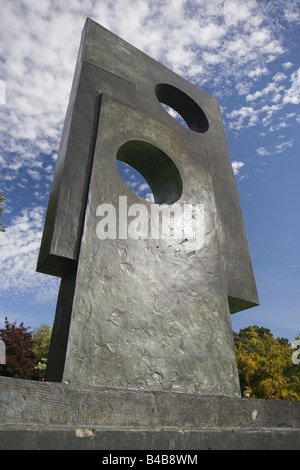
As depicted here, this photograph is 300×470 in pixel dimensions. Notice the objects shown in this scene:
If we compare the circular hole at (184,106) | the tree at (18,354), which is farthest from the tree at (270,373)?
the circular hole at (184,106)

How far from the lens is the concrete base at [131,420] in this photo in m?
1.78

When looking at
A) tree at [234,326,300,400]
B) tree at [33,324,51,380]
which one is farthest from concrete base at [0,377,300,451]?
tree at [33,324,51,380]

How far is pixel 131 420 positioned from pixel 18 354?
789 inches

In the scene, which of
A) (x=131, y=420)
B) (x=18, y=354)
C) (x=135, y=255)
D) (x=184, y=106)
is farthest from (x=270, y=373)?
(x=131, y=420)

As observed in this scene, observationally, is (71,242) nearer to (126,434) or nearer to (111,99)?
(126,434)

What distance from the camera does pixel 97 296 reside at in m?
2.79

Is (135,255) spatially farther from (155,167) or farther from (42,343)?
(42,343)

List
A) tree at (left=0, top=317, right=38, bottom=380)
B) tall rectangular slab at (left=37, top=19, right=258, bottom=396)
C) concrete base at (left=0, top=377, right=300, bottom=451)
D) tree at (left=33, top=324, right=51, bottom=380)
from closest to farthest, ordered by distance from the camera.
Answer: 1. concrete base at (left=0, top=377, right=300, bottom=451)
2. tall rectangular slab at (left=37, top=19, right=258, bottom=396)
3. tree at (left=0, top=317, right=38, bottom=380)
4. tree at (left=33, top=324, right=51, bottom=380)

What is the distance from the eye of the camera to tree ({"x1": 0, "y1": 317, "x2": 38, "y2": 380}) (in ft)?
61.9

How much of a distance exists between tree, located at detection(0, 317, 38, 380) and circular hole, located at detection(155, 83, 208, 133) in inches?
726

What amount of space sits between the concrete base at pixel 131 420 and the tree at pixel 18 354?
19274mm

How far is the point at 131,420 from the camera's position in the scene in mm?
2205

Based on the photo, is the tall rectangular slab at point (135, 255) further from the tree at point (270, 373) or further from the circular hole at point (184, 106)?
the tree at point (270, 373)

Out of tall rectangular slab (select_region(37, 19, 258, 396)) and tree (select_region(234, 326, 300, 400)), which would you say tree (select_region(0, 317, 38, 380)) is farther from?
tall rectangular slab (select_region(37, 19, 258, 396))
